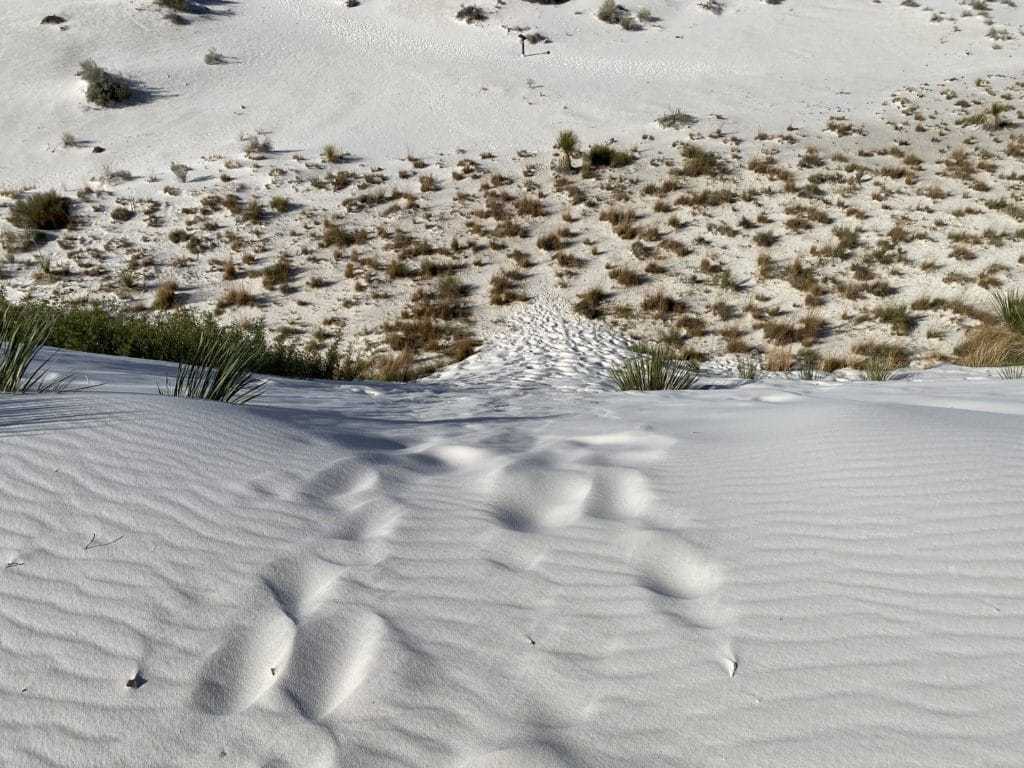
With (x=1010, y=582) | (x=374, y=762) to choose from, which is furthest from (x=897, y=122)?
(x=374, y=762)

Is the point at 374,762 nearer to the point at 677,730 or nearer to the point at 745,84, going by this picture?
the point at 677,730

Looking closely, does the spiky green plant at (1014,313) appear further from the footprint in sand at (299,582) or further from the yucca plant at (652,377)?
the footprint in sand at (299,582)

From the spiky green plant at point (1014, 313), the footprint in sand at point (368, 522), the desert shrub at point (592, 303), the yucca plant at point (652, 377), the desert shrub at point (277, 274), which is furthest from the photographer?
the desert shrub at point (277, 274)

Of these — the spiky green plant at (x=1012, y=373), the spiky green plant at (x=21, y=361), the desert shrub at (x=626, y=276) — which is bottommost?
the desert shrub at (x=626, y=276)

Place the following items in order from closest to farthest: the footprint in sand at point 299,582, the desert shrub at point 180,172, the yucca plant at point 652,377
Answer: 1. the footprint in sand at point 299,582
2. the yucca plant at point 652,377
3. the desert shrub at point 180,172

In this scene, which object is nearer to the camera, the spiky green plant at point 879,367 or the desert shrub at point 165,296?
the spiky green plant at point 879,367

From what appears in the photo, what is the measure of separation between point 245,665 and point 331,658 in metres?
0.18

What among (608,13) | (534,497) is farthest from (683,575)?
(608,13)

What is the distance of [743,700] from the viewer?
1214 millimetres

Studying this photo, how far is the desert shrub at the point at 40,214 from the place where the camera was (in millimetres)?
11727

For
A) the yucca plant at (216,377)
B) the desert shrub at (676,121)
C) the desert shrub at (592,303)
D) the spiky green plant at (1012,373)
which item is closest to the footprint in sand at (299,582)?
the yucca plant at (216,377)

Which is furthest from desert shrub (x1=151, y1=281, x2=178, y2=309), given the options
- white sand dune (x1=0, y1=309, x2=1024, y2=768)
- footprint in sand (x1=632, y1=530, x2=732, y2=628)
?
footprint in sand (x1=632, y1=530, x2=732, y2=628)

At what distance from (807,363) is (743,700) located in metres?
6.93

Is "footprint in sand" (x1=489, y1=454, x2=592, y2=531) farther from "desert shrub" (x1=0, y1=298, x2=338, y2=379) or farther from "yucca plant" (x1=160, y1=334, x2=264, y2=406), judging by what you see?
"desert shrub" (x1=0, y1=298, x2=338, y2=379)
